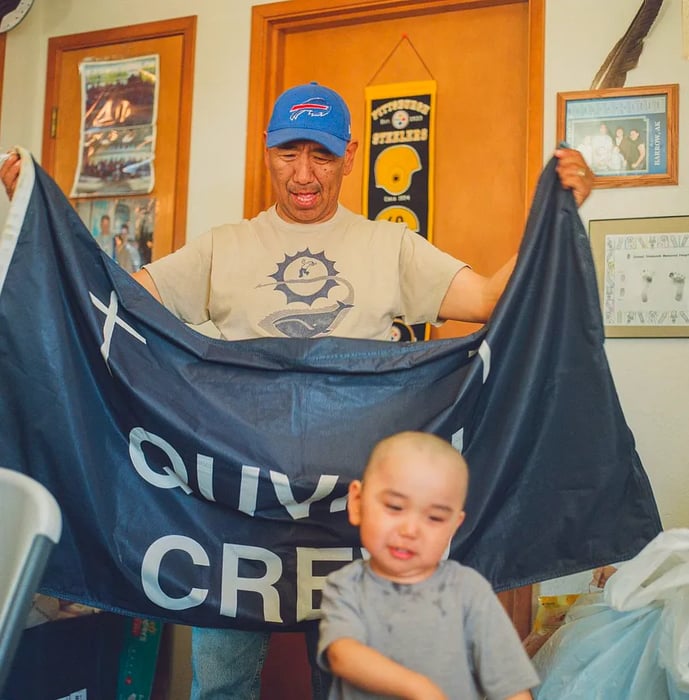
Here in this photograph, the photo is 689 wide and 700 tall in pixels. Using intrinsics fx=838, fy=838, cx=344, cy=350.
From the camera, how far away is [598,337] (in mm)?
1563

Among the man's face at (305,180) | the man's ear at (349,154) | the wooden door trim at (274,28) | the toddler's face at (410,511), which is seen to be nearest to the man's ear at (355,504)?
the toddler's face at (410,511)

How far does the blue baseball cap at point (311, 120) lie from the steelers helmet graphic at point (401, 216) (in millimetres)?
678

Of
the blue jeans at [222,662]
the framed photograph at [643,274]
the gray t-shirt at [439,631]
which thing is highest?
the framed photograph at [643,274]

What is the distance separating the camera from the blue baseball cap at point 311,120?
190 centimetres

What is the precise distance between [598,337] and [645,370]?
82cm

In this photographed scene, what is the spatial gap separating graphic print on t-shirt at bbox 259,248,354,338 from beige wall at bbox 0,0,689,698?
91 cm

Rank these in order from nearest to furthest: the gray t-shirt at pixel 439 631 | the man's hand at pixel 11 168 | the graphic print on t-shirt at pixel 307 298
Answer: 1. the gray t-shirt at pixel 439 631
2. the man's hand at pixel 11 168
3. the graphic print on t-shirt at pixel 307 298

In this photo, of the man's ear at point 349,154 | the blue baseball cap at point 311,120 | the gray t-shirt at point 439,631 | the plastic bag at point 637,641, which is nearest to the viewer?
the gray t-shirt at point 439,631

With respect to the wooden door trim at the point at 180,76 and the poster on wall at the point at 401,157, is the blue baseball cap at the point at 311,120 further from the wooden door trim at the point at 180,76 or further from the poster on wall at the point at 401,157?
the wooden door trim at the point at 180,76

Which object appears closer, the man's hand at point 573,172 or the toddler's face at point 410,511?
the toddler's face at point 410,511


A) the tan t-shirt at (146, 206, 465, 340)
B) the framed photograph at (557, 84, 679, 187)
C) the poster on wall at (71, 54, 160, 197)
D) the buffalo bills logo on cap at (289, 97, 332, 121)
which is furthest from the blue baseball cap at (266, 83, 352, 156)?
the poster on wall at (71, 54, 160, 197)

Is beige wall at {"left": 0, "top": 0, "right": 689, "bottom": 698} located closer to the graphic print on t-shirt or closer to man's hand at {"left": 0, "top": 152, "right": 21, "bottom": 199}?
the graphic print on t-shirt

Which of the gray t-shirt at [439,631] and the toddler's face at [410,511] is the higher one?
the toddler's face at [410,511]

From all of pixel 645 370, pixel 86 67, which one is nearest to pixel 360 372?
pixel 645 370
